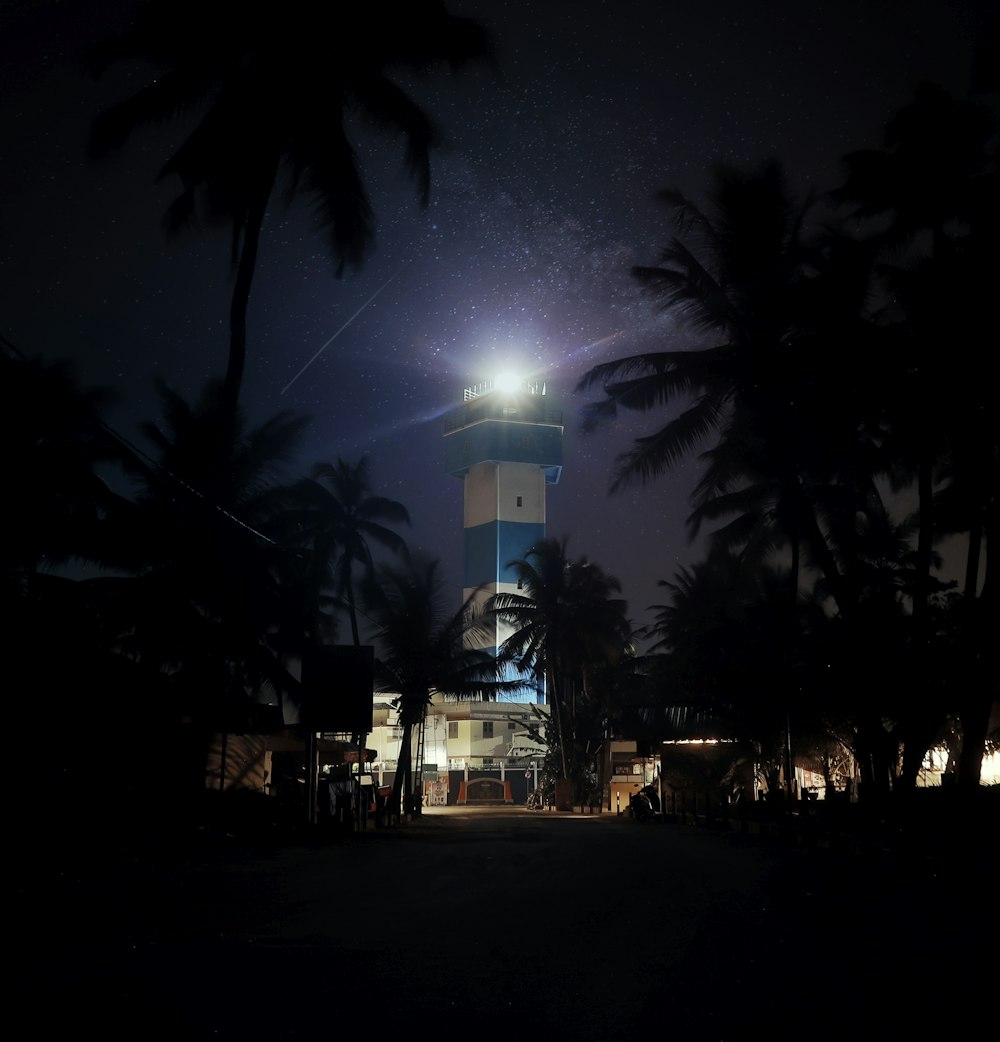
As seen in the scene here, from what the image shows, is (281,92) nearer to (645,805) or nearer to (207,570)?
(207,570)

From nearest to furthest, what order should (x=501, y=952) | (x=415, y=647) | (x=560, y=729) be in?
(x=501, y=952), (x=415, y=647), (x=560, y=729)

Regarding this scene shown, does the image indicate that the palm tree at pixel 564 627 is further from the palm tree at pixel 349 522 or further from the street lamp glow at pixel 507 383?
the street lamp glow at pixel 507 383

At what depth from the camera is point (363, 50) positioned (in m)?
20.5

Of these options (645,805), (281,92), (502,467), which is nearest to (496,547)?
(502,467)

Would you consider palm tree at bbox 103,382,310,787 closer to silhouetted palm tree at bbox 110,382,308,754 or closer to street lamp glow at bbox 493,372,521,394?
silhouetted palm tree at bbox 110,382,308,754

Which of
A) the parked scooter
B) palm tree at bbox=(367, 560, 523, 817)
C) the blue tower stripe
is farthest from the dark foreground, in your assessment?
the blue tower stripe

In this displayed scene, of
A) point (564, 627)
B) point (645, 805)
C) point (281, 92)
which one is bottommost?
point (645, 805)

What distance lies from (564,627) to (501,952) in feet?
140

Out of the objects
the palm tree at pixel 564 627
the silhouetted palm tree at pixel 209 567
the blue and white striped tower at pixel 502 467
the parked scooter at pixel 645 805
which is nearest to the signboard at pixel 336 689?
the silhouetted palm tree at pixel 209 567

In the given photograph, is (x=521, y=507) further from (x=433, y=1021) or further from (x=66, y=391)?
(x=433, y=1021)

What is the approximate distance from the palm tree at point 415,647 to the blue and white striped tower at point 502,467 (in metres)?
40.5

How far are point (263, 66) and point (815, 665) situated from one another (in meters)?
17.2

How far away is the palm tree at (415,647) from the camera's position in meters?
38.6

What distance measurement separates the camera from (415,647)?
38594 millimetres
